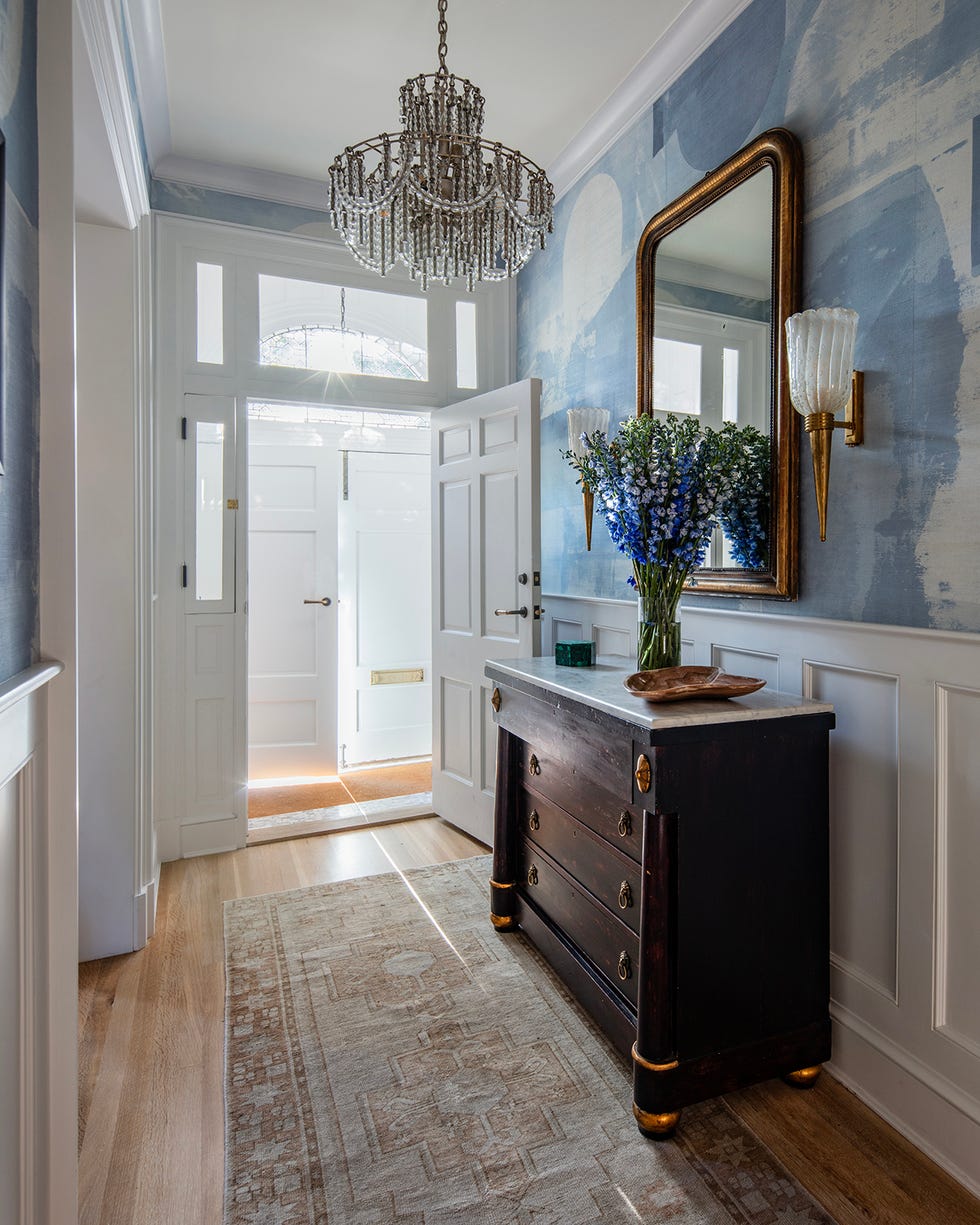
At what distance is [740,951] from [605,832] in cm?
39

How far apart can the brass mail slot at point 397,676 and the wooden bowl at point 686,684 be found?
10.1ft

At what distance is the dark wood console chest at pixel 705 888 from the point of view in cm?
155

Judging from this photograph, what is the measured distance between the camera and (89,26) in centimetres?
161

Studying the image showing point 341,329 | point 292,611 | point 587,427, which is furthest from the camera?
point 292,611

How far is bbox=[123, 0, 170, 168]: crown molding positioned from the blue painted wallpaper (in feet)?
4.00

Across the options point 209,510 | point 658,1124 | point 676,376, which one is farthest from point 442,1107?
point 209,510

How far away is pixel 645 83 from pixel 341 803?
3.41m

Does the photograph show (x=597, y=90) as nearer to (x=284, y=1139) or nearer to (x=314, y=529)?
(x=314, y=529)

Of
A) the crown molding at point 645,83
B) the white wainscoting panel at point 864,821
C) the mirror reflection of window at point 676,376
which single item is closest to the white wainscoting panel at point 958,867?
the white wainscoting panel at point 864,821

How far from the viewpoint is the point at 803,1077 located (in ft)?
5.59

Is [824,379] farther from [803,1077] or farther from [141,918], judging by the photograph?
[141,918]

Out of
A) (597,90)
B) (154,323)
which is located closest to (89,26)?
(154,323)

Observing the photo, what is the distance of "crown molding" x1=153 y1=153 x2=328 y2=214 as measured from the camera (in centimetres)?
302

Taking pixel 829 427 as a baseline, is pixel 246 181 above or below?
above
